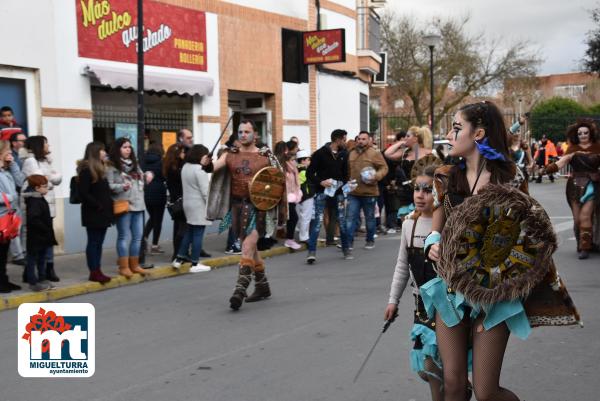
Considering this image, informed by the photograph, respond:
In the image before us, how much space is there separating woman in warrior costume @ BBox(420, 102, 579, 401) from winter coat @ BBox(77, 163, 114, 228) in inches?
237

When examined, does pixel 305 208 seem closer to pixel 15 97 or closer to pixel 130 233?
pixel 130 233

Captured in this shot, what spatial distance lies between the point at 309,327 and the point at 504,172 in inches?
139

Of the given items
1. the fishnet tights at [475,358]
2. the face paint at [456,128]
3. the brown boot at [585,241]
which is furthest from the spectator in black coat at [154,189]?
the fishnet tights at [475,358]

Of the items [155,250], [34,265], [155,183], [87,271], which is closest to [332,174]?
[155,183]

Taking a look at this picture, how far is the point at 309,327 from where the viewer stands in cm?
681

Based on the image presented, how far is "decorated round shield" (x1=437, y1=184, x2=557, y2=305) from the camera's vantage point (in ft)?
11.1

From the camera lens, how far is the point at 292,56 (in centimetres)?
1750

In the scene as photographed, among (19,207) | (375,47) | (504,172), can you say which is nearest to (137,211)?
(19,207)

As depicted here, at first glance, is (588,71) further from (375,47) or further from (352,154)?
(352,154)

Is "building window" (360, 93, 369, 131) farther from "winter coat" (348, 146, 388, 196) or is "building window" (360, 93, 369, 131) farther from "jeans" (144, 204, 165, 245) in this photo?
"jeans" (144, 204, 165, 245)

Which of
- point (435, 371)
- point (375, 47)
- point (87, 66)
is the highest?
point (375, 47)

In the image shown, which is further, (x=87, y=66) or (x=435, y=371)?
(x=87, y=66)

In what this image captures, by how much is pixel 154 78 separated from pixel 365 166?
4327 mm

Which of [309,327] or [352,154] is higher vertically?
[352,154]
